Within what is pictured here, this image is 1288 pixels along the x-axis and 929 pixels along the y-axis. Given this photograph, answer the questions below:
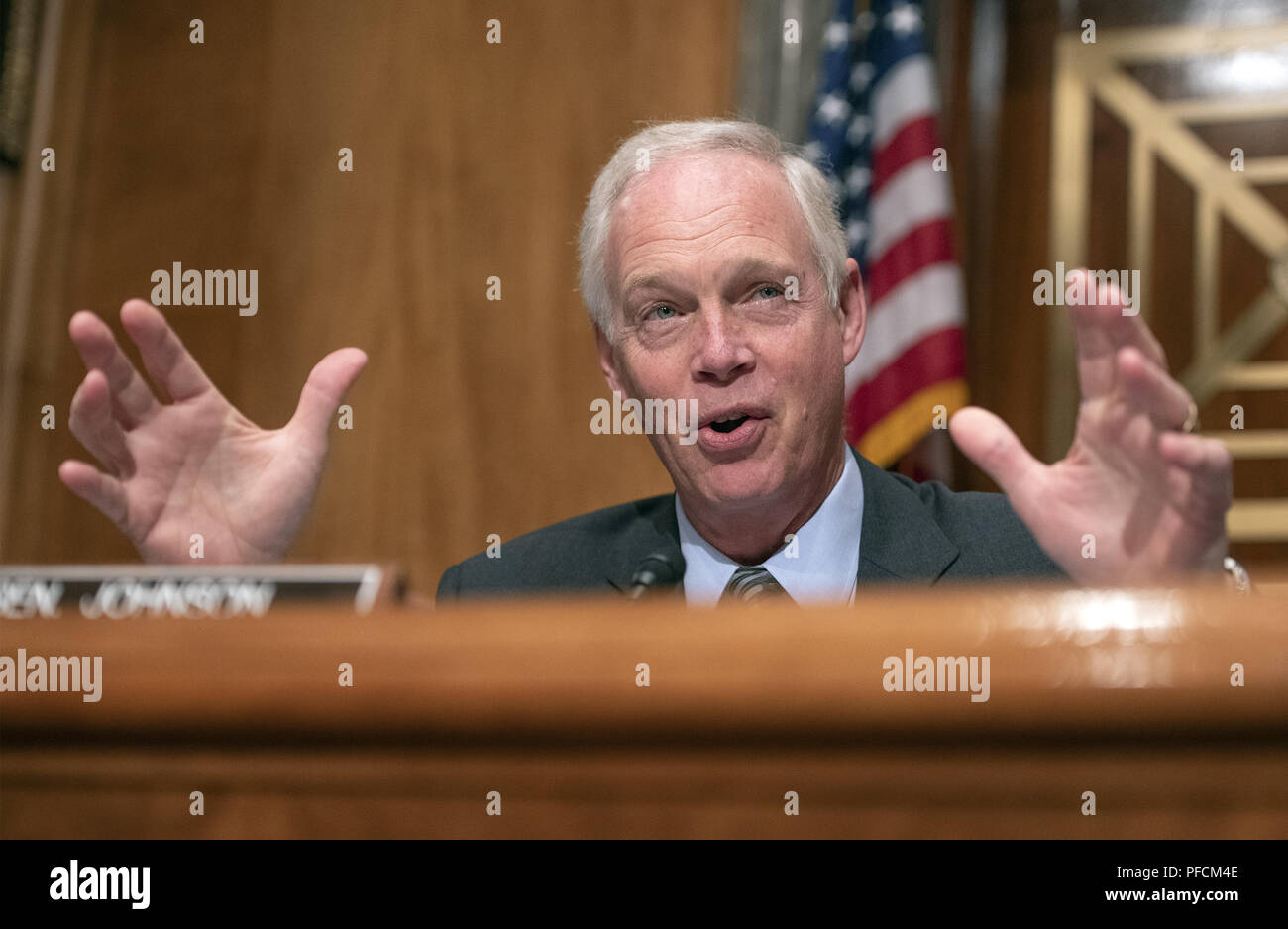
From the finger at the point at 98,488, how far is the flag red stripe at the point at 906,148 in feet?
7.85

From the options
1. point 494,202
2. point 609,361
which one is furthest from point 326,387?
point 494,202

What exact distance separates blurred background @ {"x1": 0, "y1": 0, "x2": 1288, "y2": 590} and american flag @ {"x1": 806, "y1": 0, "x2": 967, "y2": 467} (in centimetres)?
6

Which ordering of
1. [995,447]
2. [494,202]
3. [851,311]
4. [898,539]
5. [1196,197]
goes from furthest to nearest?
[494,202]
[1196,197]
[851,311]
[898,539]
[995,447]

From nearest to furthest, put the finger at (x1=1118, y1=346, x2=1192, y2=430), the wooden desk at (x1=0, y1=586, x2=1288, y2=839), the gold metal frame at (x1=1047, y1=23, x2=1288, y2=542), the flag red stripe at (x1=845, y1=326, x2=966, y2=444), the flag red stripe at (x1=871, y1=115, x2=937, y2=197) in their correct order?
the wooden desk at (x1=0, y1=586, x2=1288, y2=839)
the finger at (x1=1118, y1=346, x2=1192, y2=430)
the flag red stripe at (x1=845, y1=326, x2=966, y2=444)
the flag red stripe at (x1=871, y1=115, x2=937, y2=197)
the gold metal frame at (x1=1047, y1=23, x2=1288, y2=542)

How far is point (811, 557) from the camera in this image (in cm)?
164

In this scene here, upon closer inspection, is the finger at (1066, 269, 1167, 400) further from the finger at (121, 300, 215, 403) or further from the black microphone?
the finger at (121, 300, 215, 403)

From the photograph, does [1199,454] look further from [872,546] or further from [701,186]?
[701,186]

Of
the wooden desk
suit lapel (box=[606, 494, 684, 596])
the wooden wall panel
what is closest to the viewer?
the wooden desk

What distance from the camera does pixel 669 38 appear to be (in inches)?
142

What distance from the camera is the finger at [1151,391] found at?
0.80 m

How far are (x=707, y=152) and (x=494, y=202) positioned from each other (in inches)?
79.1

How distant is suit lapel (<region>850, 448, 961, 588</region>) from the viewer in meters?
1.53

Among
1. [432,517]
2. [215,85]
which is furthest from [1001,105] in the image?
[215,85]

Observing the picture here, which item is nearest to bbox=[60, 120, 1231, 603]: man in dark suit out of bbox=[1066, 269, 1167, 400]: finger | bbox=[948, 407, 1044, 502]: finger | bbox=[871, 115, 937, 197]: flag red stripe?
bbox=[948, 407, 1044, 502]: finger
